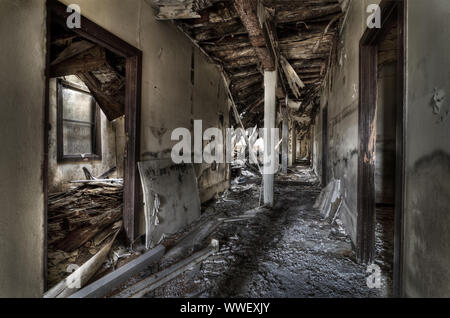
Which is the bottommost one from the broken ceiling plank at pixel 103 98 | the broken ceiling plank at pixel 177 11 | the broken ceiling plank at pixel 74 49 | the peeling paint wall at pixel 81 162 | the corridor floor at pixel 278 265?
the corridor floor at pixel 278 265

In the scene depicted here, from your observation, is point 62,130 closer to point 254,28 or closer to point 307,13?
point 254,28

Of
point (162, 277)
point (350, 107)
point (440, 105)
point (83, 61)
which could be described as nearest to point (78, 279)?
point (162, 277)

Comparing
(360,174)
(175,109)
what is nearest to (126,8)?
(175,109)

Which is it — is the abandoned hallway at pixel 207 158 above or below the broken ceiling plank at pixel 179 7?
below

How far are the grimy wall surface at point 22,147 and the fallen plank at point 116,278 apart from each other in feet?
1.10

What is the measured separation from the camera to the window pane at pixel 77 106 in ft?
17.8

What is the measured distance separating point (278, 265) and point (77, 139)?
5944 mm

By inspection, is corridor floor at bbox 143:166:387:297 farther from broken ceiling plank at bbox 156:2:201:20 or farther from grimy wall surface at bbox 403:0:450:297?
broken ceiling plank at bbox 156:2:201:20

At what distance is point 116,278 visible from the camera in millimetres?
1863

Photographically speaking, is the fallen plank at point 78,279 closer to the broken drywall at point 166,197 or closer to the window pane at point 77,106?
the broken drywall at point 166,197

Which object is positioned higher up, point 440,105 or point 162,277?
point 440,105

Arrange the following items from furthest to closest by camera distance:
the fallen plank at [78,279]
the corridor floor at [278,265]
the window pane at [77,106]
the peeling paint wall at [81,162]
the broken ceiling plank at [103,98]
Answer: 1. the window pane at [77,106]
2. the peeling paint wall at [81,162]
3. the broken ceiling plank at [103,98]
4. the corridor floor at [278,265]
5. the fallen plank at [78,279]

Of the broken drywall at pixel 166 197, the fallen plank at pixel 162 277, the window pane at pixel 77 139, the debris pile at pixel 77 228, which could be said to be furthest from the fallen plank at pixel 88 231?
the window pane at pixel 77 139

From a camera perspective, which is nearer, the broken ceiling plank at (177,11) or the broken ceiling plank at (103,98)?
the broken ceiling plank at (177,11)
